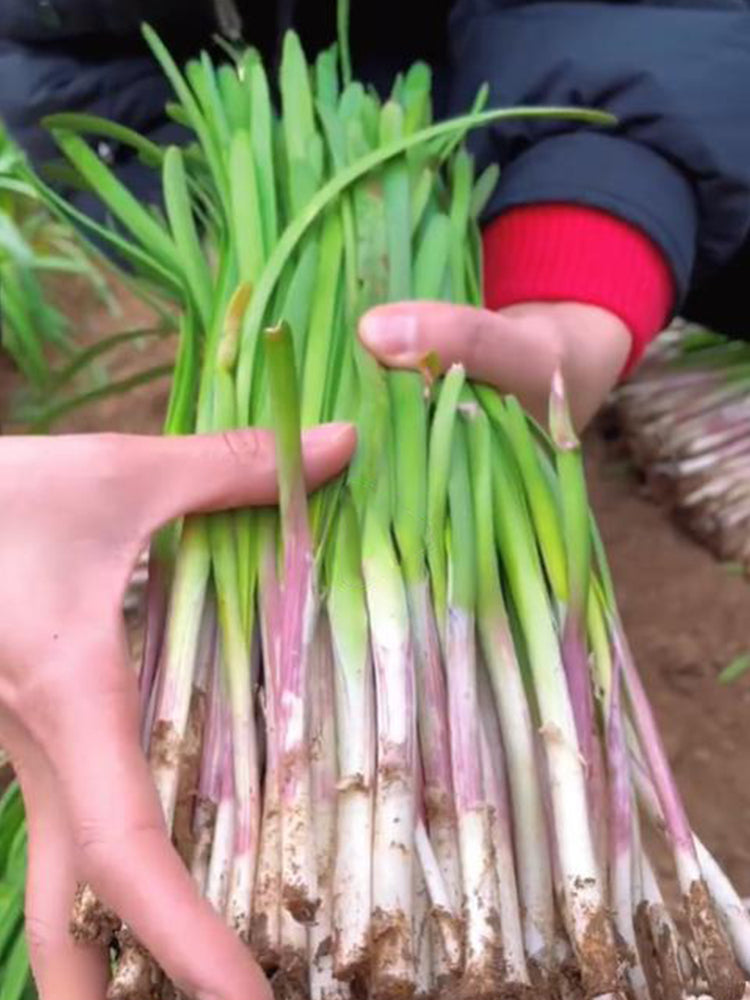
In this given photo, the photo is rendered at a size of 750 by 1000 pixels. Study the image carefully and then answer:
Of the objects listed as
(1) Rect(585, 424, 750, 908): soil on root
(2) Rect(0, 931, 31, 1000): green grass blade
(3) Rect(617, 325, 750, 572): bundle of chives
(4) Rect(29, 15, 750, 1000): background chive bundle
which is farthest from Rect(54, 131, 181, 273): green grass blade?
(3) Rect(617, 325, 750, 572): bundle of chives

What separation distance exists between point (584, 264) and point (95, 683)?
2.06 feet

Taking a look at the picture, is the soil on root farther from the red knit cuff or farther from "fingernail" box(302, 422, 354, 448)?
"fingernail" box(302, 422, 354, 448)

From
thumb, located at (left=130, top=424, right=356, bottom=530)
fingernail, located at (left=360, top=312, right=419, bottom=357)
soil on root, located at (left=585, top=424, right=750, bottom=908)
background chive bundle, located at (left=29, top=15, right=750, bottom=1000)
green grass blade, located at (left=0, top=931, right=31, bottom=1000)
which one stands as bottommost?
soil on root, located at (left=585, top=424, right=750, bottom=908)

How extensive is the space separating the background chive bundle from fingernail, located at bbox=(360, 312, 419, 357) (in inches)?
0.6

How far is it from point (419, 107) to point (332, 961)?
28.7 inches

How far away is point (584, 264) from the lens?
1256 mm

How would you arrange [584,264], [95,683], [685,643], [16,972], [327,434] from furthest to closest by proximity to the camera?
1. [685,643]
2. [584,264]
3. [16,972]
4. [327,434]
5. [95,683]

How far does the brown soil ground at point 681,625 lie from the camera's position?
4.62 feet

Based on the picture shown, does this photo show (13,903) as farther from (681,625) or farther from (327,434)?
(681,625)

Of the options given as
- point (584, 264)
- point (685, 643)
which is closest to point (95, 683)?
point (584, 264)

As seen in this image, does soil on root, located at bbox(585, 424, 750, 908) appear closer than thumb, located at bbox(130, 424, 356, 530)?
No

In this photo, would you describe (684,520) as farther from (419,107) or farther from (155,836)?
(155,836)

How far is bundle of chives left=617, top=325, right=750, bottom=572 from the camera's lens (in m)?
1.70

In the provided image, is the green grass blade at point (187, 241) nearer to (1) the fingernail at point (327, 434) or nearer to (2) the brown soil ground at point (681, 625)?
(1) the fingernail at point (327, 434)
